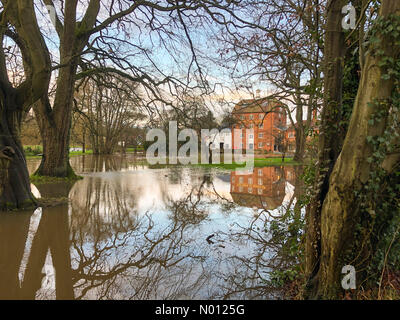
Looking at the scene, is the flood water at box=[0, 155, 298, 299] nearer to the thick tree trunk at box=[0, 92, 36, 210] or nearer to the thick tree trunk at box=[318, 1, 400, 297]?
the thick tree trunk at box=[0, 92, 36, 210]

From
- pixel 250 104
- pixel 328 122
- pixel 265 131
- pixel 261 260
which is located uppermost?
pixel 265 131

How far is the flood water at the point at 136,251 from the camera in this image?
9.87 ft

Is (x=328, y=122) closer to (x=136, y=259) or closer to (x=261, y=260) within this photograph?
(x=261, y=260)

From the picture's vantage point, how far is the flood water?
9.87 ft

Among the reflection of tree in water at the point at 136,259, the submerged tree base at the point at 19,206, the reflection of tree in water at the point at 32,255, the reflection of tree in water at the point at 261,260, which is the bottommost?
the reflection of tree in water at the point at 261,260

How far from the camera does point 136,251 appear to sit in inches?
161

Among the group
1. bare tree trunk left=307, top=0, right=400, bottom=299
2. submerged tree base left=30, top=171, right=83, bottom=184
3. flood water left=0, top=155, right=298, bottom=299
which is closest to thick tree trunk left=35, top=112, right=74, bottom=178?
submerged tree base left=30, top=171, right=83, bottom=184

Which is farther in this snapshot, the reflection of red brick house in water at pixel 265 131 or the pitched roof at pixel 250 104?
the reflection of red brick house in water at pixel 265 131

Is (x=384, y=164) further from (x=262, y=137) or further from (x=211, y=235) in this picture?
(x=262, y=137)

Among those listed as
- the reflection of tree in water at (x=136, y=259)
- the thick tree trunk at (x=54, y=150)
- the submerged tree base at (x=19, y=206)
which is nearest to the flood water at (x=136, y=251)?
the reflection of tree in water at (x=136, y=259)

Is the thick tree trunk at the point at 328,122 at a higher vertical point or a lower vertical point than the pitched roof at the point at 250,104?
lower

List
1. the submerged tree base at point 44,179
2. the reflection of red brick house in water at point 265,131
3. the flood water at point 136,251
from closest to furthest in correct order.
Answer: the flood water at point 136,251, the submerged tree base at point 44,179, the reflection of red brick house in water at point 265,131

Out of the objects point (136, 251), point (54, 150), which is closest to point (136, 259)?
point (136, 251)

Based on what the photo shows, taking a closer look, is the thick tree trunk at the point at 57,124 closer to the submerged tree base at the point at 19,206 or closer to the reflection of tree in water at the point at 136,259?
the submerged tree base at the point at 19,206
